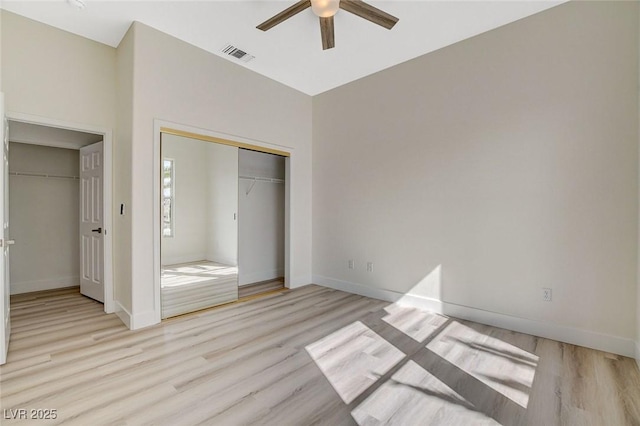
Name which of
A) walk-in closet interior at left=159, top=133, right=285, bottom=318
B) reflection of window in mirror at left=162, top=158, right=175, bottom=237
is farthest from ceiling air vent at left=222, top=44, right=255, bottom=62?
reflection of window in mirror at left=162, top=158, right=175, bottom=237

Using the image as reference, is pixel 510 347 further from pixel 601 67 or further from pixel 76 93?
pixel 76 93

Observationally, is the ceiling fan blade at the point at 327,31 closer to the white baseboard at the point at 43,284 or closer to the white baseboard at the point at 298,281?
the white baseboard at the point at 298,281

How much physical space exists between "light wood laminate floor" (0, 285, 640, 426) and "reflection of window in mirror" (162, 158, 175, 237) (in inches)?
42.4

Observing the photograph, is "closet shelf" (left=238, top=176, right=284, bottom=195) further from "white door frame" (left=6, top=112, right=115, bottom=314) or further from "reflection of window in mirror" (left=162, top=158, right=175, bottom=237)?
"white door frame" (left=6, top=112, right=115, bottom=314)

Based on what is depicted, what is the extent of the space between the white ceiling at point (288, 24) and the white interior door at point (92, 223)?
4.66 feet

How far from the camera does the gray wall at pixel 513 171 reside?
8.66 ft

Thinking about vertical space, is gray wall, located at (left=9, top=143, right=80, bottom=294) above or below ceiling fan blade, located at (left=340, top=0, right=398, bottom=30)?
below

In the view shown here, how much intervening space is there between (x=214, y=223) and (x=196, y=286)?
2.81 feet

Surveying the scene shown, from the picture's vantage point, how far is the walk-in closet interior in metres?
3.61

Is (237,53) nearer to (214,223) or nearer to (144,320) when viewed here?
(214,223)

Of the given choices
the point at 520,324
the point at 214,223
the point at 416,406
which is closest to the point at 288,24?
the point at 214,223

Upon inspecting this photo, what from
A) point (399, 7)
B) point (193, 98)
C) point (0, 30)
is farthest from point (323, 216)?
point (0, 30)

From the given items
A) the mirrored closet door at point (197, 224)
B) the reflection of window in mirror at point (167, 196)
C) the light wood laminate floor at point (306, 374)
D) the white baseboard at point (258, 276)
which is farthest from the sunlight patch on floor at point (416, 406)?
the white baseboard at point (258, 276)

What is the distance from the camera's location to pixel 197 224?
3961 mm
